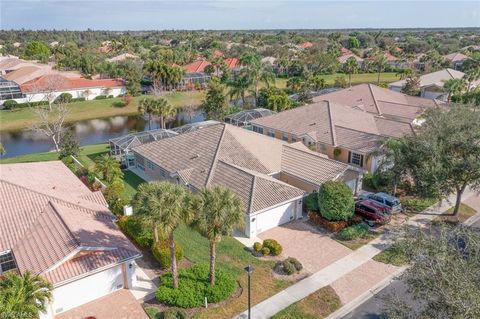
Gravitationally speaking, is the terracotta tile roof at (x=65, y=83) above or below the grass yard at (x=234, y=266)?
above

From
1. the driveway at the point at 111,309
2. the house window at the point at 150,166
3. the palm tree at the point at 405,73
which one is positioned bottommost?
the driveway at the point at 111,309

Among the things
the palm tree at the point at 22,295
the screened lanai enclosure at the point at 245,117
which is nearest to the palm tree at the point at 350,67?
the screened lanai enclosure at the point at 245,117

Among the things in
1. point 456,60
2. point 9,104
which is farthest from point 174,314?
point 456,60

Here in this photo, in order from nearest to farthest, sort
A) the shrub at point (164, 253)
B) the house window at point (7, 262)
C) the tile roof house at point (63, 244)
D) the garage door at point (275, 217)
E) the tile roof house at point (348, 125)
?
the tile roof house at point (63, 244), the house window at point (7, 262), the shrub at point (164, 253), the garage door at point (275, 217), the tile roof house at point (348, 125)

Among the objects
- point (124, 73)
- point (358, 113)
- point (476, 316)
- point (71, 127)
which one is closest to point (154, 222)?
point (476, 316)

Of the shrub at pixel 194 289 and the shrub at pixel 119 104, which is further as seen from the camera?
the shrub at pixel 119 104

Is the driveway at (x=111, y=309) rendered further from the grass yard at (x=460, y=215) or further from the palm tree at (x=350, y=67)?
the palm tree at (x=350, y=67)
